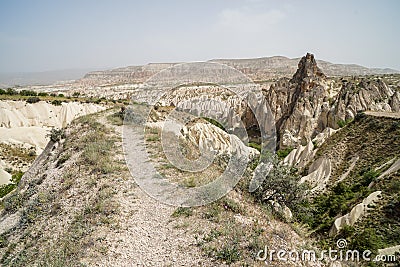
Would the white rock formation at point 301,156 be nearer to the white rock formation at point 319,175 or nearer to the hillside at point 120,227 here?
the white rock formation at point 319,175

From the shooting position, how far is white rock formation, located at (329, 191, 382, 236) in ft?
34.3

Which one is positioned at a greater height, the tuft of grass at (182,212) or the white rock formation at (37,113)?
the tuft of grass at (182,212)

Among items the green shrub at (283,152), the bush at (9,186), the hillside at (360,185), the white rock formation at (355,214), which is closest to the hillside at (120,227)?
the hillside at (360,185)

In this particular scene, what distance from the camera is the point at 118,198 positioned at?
709cm

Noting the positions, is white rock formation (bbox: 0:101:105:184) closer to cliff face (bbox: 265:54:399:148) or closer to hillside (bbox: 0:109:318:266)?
hillside (bbox: 0:109:318:266)

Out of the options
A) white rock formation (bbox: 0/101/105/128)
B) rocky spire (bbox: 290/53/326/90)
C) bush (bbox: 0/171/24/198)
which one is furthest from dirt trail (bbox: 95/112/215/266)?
white rock formation (bbox: 0/101/105/128)

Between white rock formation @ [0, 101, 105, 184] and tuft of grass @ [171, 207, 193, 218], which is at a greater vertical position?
tuft of grass @ [171, 207, 193, 218]

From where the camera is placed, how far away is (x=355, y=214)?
34.4ft

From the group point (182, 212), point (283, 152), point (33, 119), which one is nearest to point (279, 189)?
point (182, 212)

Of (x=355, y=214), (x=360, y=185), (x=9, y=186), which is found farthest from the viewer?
(x=9, y=186)

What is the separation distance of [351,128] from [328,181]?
6.83 metres

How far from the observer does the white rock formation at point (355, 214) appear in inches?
412

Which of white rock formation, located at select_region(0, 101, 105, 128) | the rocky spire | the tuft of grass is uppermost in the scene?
the rocky spire

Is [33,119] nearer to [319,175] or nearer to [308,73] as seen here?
[319,175]
